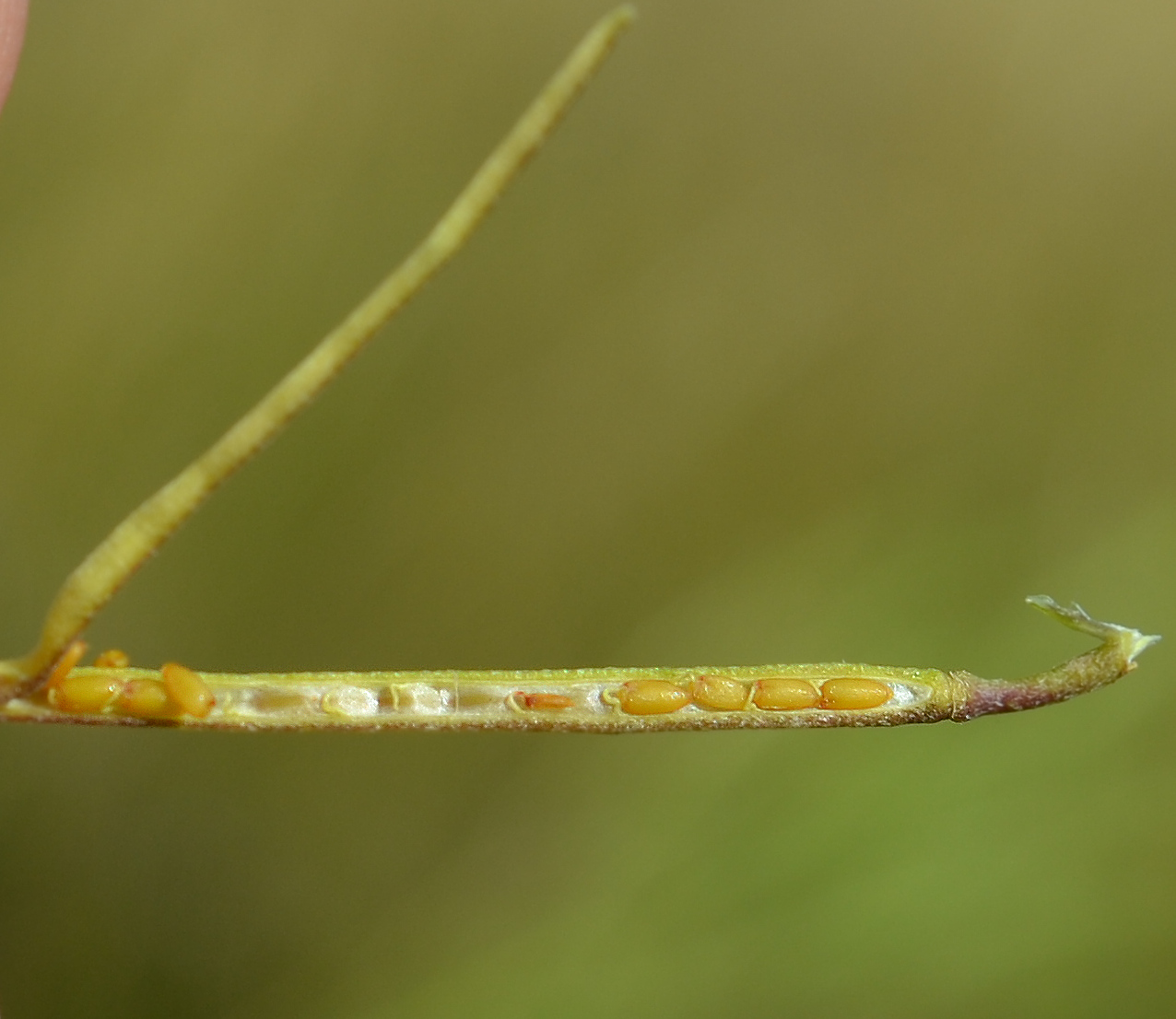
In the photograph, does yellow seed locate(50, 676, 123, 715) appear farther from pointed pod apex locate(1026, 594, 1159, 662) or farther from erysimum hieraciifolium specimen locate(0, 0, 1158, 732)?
pointed pod apex locate(1026, 594, 1159, 662)

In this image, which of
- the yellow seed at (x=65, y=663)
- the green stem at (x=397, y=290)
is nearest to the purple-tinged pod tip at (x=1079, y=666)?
the green stem at (x=397, y=290)

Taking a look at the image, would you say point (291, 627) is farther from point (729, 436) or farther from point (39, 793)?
point (729, 436)

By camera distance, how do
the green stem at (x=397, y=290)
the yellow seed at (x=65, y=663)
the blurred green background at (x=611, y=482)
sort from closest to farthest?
the green stem at (x=397, y=290) → the yellow seed at (x=65, y=663) → the blurred green background at (x=611, y=482)

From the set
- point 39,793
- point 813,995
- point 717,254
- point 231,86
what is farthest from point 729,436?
point 39,793

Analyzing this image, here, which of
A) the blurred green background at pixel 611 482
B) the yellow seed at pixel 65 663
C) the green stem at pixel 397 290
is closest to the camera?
the green stem at pixel 397 290

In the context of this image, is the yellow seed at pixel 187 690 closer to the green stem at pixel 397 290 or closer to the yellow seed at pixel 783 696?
the green stem at pixel 397 290

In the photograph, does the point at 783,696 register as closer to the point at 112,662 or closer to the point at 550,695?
the point at 550,695

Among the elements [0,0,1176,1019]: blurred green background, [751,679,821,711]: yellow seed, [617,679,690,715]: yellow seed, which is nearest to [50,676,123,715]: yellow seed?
[617,679,690,715]: yellow seed
